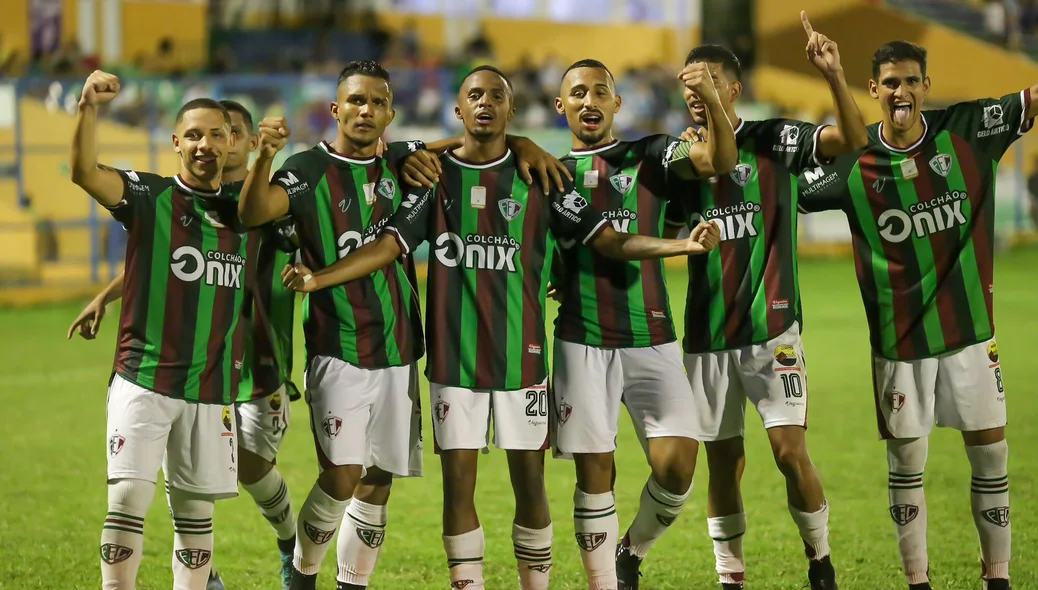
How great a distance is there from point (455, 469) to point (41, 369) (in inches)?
336

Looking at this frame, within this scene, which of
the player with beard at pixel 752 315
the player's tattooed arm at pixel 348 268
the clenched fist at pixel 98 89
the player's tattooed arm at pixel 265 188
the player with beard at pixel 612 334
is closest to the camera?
the clenched fist at pixel 98 89

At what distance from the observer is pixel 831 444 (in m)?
8.77

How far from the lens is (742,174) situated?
209 inches

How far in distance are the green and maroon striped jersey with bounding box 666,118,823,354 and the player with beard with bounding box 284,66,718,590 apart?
1.40 ft

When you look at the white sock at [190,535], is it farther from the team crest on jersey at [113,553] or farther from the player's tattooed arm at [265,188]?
the player's tattooed arm at [265,188]

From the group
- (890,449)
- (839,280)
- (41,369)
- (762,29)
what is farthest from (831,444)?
(762,29)

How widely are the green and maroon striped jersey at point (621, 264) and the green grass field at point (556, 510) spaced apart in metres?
1.31

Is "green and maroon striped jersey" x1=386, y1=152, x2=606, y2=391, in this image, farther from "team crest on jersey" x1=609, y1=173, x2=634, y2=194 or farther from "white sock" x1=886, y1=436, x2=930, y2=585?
"white sock" x1=886, y1=436, x2=930, y2=585

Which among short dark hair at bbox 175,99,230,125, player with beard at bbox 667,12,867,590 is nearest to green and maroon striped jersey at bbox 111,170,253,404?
short dark hair at bbox 175,99,230,125

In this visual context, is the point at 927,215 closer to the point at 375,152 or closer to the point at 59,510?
the point at 375,152

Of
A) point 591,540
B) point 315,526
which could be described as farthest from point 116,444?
point 591,540

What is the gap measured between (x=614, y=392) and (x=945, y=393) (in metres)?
1.39

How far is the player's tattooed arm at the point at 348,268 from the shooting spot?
15.6ft

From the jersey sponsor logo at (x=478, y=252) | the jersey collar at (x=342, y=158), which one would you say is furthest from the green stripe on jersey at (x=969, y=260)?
the jersey collar at (x=342, y=158)
